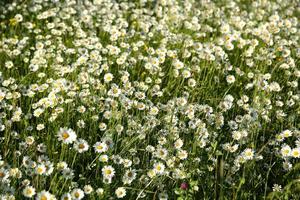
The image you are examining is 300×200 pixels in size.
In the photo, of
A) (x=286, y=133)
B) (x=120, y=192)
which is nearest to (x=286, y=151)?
(x=286, y=133)

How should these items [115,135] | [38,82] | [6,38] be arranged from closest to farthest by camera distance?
1. [115,135]
2. [38,82]
3. [6,38]

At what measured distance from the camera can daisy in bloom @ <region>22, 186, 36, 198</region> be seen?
2.50 m

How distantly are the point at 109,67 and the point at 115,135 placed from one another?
105 centimetres

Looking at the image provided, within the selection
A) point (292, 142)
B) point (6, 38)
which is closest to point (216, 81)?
point (292, 142)

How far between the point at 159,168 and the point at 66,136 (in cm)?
63

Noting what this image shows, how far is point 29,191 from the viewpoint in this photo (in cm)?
252

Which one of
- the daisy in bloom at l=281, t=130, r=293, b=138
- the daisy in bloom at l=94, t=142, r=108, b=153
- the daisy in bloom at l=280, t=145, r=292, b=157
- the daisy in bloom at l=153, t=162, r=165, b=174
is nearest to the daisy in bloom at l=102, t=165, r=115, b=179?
the daisy in bloom at l=94, t=142, r=108, b=153

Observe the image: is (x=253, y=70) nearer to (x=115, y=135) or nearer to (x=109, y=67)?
(x=109, y=67)

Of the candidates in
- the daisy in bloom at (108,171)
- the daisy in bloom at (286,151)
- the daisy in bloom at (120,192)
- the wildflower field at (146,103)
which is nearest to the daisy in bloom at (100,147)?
the wildflower field at (146,103)

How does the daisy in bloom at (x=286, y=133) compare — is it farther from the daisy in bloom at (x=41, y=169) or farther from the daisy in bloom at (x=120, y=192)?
the daisy in bloom at (x=41, y=169)

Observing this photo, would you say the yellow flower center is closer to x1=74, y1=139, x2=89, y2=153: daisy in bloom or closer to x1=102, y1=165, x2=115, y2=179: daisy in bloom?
x1=74, y1=139, x2=89, y2=153: daisy in bloom

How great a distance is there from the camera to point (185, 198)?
2.63 metres

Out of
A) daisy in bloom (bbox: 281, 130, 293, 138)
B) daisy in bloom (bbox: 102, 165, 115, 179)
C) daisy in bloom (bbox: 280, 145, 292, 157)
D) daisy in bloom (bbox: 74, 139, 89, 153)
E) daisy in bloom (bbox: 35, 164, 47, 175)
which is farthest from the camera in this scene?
daisy in bloom (bbox: 281, 130, 293, 138)

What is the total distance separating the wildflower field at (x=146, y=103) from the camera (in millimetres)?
2787
